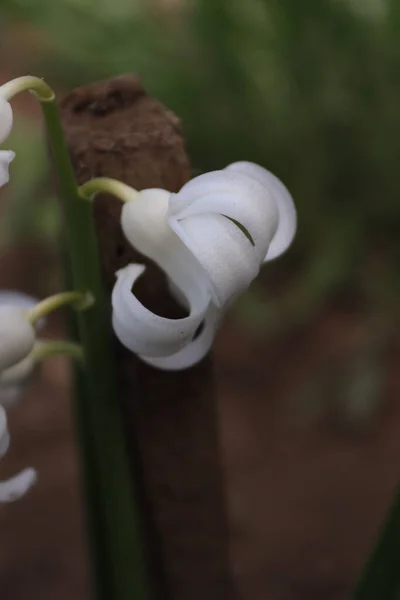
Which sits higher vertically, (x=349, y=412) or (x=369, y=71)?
(x=369, y=71)

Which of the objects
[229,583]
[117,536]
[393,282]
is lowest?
[393,282]

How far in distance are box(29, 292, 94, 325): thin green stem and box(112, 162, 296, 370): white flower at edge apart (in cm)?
3

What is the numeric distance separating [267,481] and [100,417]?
72 centimetres

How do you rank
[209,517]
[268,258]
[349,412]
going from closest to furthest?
[268,258] → [209,517] → [349,412]

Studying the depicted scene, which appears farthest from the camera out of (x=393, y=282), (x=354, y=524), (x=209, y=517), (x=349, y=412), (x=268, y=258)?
(x=393, y=282)

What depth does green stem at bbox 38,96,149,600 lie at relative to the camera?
13.6 inches

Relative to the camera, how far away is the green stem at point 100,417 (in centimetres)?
35

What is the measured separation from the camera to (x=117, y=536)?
418mm

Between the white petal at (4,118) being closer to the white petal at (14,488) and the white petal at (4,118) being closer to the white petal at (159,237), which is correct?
the white petal at (159,237)

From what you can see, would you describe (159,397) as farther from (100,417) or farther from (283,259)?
(283,259)

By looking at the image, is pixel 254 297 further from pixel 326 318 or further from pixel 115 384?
pixel 115 384

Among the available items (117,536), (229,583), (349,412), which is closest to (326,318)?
(349,412)

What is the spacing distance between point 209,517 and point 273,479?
24.0 inches

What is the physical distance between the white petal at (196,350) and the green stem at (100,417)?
3 cm
